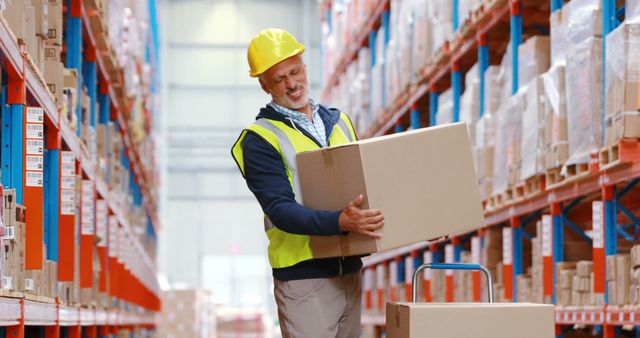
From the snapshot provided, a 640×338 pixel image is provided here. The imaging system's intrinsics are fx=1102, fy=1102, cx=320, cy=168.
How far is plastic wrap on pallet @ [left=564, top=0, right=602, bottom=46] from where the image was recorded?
20.0 feet

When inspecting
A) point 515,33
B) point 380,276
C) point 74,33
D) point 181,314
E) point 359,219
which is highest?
point 515,33

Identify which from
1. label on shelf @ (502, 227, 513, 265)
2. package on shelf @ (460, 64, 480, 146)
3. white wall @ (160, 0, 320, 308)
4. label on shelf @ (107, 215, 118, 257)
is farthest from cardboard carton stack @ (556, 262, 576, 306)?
white wall @ (160, 0, 320, 308)

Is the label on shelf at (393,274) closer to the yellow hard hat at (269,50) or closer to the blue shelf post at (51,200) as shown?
the blue shelf post at (51,200)

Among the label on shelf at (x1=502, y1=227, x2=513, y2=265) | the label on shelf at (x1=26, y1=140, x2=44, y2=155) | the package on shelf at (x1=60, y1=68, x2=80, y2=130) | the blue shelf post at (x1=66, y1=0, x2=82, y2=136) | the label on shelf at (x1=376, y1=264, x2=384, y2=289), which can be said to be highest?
the blue shelf post at (x1=66, y1=0, x2=82, y2=136)

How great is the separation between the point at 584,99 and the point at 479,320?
8.83 ft

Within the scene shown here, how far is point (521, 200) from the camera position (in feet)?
24.3

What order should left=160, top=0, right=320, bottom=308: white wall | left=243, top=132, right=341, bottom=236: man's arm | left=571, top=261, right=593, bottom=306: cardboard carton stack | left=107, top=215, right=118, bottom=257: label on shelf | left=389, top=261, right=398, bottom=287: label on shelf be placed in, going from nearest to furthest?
left=243, top=132, right=341, bottom=236: man's arm → left=571, top=261, right=593, bottom=306: cardboard carton stack → left=107, top=215, right=118, bottom=257: label on shelf → left=389, top=261, right=398, bottom=287: label on shelf → left=160, top=0, right=320, bottom=308: white wall

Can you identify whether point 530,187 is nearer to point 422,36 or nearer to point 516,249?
point 516,249

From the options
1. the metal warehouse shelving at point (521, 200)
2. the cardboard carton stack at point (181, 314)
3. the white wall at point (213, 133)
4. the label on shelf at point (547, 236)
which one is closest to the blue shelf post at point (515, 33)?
the metal warehouse shelving at point (521, 200)

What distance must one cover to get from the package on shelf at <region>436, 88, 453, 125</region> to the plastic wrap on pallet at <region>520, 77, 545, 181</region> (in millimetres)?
2500

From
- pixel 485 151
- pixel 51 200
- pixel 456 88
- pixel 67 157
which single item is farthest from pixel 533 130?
pixel 51 200

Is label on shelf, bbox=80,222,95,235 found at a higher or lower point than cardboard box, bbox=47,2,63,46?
lower

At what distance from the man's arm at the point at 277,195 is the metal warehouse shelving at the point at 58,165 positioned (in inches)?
40.1

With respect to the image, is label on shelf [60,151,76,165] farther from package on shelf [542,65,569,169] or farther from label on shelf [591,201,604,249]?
label on shelf [591,201,604,249]
